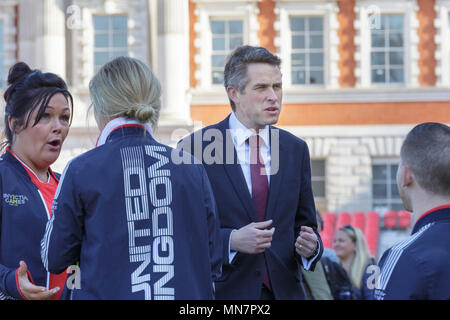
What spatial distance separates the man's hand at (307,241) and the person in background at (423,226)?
3.04 feet

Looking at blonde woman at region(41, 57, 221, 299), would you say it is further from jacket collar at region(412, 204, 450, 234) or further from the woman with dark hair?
jacket collar at region(412, 204, 450, 234)

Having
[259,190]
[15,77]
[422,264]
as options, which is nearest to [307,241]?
[259,190]

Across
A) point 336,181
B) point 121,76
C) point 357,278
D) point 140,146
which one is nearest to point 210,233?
point 140,146

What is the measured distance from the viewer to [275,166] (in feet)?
13.5

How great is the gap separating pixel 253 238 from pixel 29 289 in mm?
1057

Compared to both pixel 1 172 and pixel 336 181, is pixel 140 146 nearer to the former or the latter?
pixel 1 172

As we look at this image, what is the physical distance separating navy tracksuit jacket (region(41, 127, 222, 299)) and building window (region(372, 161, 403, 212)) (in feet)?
56.4

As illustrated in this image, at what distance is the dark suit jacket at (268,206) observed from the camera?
156 inches

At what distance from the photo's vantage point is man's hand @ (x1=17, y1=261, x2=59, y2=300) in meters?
3.13

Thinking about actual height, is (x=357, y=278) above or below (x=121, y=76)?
below

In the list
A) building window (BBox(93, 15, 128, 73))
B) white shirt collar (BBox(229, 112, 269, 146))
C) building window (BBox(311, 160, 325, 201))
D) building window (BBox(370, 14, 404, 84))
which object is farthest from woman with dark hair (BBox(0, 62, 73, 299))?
building window (BBox(370, 14, 404, 84))

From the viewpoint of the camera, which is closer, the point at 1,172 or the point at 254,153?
the point at 1,172

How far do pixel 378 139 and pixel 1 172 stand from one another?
1693 centimetres

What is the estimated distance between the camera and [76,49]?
20.4 metres
